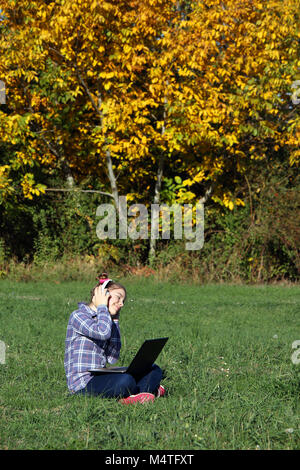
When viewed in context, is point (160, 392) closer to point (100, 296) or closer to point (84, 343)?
point (84, 343)

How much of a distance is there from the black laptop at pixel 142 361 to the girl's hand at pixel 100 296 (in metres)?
0.49

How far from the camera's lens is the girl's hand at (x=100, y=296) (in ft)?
16.8

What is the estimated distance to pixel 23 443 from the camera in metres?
3.93

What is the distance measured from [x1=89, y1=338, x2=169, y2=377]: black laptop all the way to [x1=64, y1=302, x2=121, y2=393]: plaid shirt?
0.34 ft

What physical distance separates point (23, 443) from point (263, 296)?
900cm

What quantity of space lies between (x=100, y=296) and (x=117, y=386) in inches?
Answer: 28.5

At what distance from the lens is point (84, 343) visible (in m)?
5.14

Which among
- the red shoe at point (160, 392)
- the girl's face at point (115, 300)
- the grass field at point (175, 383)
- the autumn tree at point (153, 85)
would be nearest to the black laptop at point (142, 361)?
the red shoe at point (160, 392)

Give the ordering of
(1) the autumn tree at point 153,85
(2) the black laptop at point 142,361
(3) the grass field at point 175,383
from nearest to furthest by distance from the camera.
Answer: (3) the grass field at point 175,383 < (2) the black laptop at point 142,361 < (1) the autumn tree at point 153,85

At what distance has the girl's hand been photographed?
513 centimetres

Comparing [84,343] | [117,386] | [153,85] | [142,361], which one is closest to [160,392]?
[142,361]

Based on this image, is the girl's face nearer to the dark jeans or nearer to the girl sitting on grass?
the girl sitting on grass

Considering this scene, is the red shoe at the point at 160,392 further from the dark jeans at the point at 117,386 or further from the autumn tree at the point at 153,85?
the autumn tree at the point at 153,85

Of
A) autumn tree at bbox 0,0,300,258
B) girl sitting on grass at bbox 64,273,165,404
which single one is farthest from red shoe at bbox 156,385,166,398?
autumn tree at bbox 0,0,300,258
